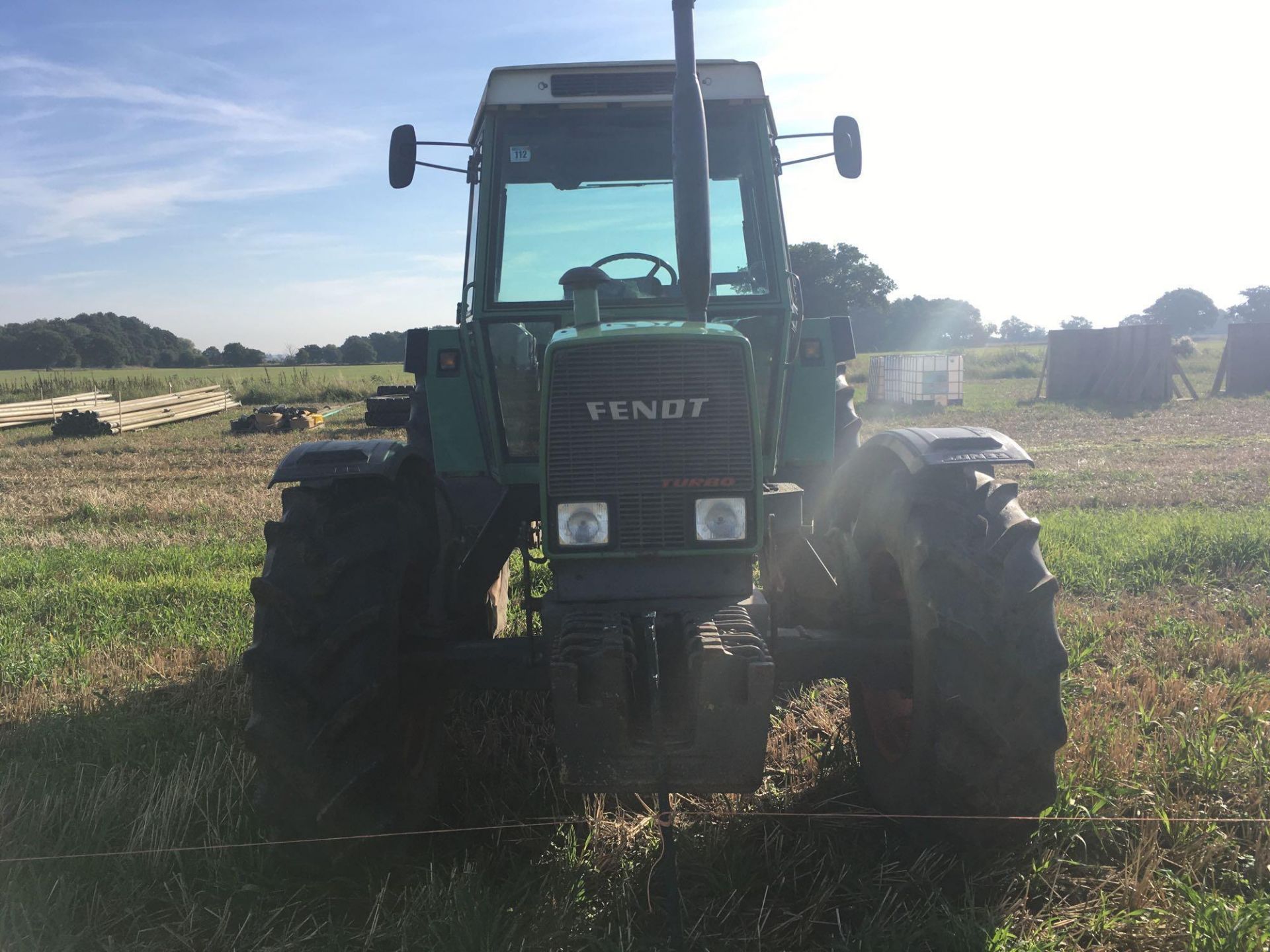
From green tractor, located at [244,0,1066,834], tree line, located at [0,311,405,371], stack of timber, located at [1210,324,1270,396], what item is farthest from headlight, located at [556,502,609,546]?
tree line, located at [0,311,405,371]

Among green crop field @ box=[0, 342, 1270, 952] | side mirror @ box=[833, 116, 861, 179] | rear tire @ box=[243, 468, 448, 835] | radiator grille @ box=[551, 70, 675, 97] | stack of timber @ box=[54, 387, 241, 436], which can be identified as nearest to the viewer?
green crop field @ box=[0, 342, 1270, 952]

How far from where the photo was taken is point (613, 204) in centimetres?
418

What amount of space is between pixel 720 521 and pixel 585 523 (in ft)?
1.44

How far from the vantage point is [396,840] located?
3.18 m

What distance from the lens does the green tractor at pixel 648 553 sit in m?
2.88

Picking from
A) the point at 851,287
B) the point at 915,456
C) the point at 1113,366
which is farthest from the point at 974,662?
the point at 851,287

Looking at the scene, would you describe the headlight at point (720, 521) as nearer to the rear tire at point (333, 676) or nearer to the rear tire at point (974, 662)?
the rear tire at point (974, 662)

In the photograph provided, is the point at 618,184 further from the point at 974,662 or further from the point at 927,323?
the point at 927,323

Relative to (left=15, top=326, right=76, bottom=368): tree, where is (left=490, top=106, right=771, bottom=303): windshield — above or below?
below

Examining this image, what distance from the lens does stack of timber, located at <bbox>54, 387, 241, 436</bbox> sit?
1880 centimetres

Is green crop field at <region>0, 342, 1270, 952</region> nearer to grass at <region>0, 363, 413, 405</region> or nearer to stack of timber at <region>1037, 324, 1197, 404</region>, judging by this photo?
stack of timber at <region>1037, 324, 1197, 404</region>

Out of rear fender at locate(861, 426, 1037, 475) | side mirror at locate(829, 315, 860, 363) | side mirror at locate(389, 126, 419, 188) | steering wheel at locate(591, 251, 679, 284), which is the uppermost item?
side mirror at locate(389, 126, 419, 188)

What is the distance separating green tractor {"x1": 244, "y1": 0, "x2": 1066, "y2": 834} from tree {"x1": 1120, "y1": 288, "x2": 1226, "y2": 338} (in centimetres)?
11559

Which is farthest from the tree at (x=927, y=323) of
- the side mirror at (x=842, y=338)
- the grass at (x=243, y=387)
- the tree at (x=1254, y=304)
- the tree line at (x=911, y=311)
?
the side mirror at (x=842, y=338)
